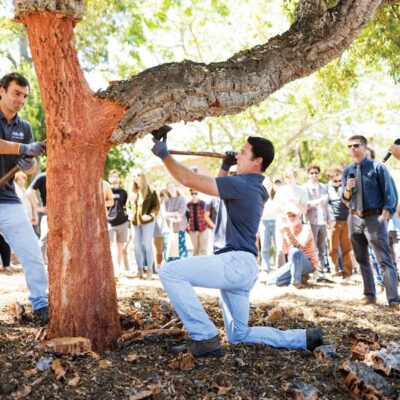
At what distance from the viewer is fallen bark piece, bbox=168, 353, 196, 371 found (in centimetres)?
407

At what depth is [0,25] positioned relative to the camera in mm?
8078

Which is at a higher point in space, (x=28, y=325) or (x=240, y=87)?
(x=240, y=87)

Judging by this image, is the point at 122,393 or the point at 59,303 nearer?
the point at 122,393

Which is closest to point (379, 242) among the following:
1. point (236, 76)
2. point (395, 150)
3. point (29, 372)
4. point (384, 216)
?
point (384, 216)

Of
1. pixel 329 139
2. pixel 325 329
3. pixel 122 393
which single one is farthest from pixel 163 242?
pixel 329 139

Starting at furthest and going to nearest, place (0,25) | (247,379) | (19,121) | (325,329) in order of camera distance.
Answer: (0,25)
(325,329)
(19,121)
(247,379)

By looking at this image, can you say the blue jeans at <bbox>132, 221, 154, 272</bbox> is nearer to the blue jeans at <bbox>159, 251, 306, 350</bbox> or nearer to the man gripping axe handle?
the man gripping axe handle

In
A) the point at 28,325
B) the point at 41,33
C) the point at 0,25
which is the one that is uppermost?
the point at 0,25

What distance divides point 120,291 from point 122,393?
3499 mm

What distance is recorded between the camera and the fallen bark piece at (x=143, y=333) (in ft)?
15.1

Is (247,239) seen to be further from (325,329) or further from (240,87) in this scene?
(325,329)

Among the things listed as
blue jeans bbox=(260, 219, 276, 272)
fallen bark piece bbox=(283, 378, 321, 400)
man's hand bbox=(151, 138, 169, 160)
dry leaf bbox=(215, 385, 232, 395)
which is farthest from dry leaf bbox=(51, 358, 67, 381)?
blue jeans bbox=(260, 219, 276, 272)

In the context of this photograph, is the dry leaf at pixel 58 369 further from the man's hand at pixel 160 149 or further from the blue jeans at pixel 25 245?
the man's hand at pixel 160 149

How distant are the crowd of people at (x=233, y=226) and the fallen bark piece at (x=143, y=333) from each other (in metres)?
0.44
